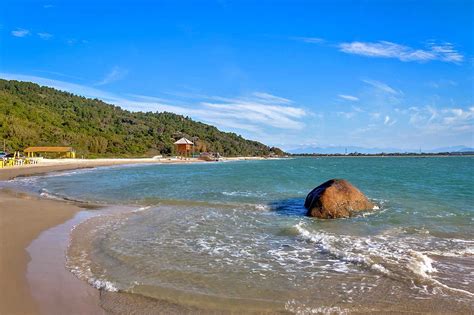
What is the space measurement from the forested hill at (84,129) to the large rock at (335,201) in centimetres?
7449

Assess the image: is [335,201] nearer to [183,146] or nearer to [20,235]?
[20,235]

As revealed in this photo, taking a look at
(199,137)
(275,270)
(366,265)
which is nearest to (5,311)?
(275,270)

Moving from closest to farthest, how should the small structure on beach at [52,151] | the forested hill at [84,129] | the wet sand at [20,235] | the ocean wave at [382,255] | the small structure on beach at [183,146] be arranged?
the wet sand at [20,235] → the ocean wave at [382,255] → the small structure on beach at [52,151] → the forested hill at [84,129] → the small structure on beach at [183,146]

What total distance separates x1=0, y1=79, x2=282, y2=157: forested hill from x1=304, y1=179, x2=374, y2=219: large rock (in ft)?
244

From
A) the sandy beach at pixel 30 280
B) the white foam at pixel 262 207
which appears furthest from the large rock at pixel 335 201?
the sandy beach at pixel 30 280

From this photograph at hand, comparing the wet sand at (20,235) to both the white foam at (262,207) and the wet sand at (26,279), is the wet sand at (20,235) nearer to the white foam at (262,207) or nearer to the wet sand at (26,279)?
the wet sand at (26,279)

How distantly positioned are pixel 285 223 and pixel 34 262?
680 centimetres

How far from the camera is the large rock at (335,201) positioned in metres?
12.5

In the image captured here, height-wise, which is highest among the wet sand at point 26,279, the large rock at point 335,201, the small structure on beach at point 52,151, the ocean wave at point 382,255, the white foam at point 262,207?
the small structure on beach at point 52,151

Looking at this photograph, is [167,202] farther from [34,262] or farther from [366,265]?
[366,265]

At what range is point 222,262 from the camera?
24.4 feet

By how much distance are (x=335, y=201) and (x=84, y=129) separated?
3999 inches

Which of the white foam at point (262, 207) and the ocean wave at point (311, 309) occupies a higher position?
the white foam at point (262, 207)

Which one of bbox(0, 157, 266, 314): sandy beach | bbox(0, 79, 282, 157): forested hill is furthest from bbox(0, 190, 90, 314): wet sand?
bbox(0, 79, 282, 157): forested hill
